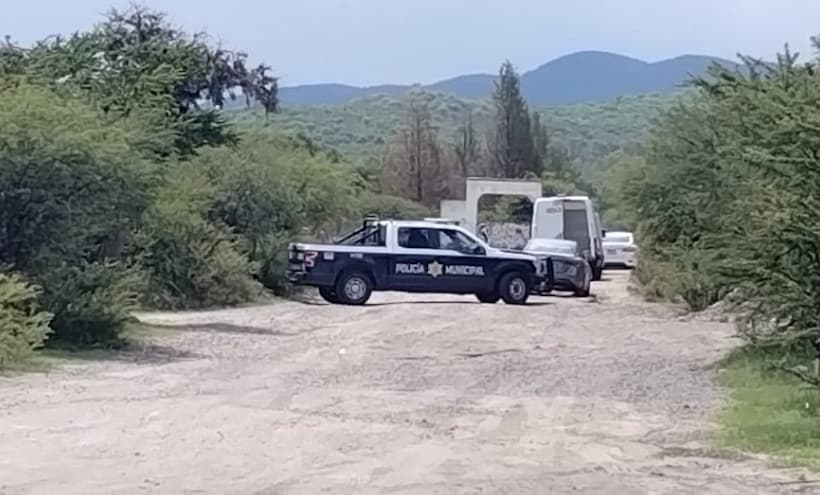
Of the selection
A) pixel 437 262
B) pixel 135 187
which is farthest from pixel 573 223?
pixel 135 187

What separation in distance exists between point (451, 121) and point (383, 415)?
372 ft

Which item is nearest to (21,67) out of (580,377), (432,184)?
(580,377)

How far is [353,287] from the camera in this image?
1368 inches

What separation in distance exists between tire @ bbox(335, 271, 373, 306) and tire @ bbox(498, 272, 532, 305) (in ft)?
9.80

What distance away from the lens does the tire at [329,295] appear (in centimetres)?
3500

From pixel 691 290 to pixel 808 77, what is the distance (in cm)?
1389

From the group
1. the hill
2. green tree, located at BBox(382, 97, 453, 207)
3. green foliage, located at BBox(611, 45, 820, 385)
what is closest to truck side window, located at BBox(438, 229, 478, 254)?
green foliage, located at BBox(611, 45, 820, 385)

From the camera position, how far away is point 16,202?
915 inches

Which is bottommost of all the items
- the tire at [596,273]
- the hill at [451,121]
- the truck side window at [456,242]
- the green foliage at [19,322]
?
the tire at [596,273]

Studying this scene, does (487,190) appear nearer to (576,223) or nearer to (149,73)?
(576,223)

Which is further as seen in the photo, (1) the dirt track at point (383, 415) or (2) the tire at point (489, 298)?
(2) the tire at point (489, 298)

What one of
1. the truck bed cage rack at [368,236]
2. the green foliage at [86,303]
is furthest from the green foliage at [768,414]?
the truck bed cage rack at [368,236]

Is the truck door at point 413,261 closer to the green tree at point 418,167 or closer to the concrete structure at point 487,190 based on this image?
the concrete structure at point 487,190

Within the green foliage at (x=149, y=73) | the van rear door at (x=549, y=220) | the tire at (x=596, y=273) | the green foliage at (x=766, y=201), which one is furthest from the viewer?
the tire at (x=596, y=273)
